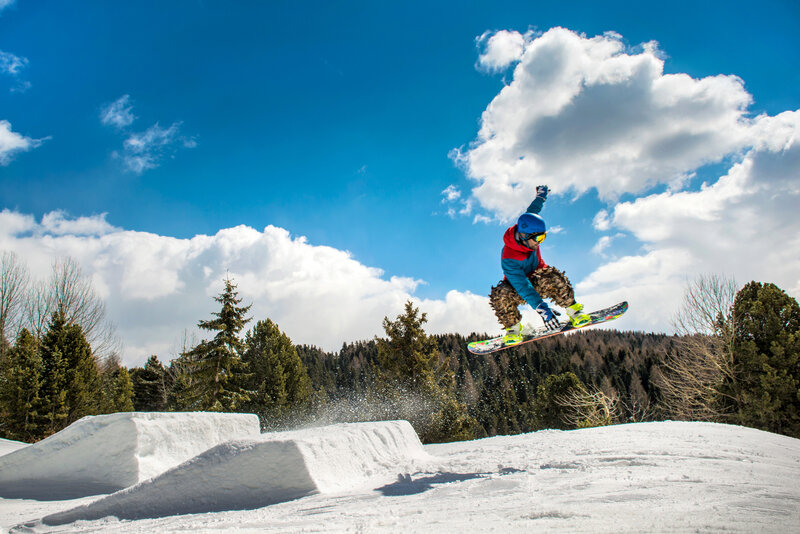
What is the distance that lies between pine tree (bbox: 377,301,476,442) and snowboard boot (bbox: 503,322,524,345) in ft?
57.6

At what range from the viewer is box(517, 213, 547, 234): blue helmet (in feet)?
19.0

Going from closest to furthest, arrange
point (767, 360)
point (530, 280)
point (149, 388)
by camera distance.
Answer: point (530, 280) → point (767, 360) → point (149, 388)

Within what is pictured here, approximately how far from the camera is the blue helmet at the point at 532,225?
5.78 meters

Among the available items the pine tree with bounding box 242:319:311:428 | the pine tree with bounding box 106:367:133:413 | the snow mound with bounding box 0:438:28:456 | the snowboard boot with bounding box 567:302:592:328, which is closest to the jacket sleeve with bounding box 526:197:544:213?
the snowboard boot with bounding box 567:302:592:328

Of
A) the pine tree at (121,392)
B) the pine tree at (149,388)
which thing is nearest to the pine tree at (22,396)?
the pine tree at (121,392)

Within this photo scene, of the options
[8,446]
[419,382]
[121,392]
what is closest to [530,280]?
[8,446]

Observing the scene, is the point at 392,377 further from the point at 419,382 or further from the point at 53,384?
the point at 53,384

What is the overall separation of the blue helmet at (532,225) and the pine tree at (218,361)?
22.9 m

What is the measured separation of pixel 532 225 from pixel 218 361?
2335 centimetres

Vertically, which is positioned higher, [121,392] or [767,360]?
[121,392]

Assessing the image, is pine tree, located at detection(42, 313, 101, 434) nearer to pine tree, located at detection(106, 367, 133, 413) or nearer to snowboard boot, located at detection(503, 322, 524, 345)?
pine tree, located at detection(106, 367, 133, 413)

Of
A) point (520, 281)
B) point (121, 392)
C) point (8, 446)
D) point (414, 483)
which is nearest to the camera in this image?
point (414, 483)

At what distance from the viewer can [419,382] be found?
2478cm

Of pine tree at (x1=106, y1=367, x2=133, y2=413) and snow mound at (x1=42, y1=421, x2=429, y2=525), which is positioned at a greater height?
pine tree at (x1=106, y1=367, x2=133, y2=413)
